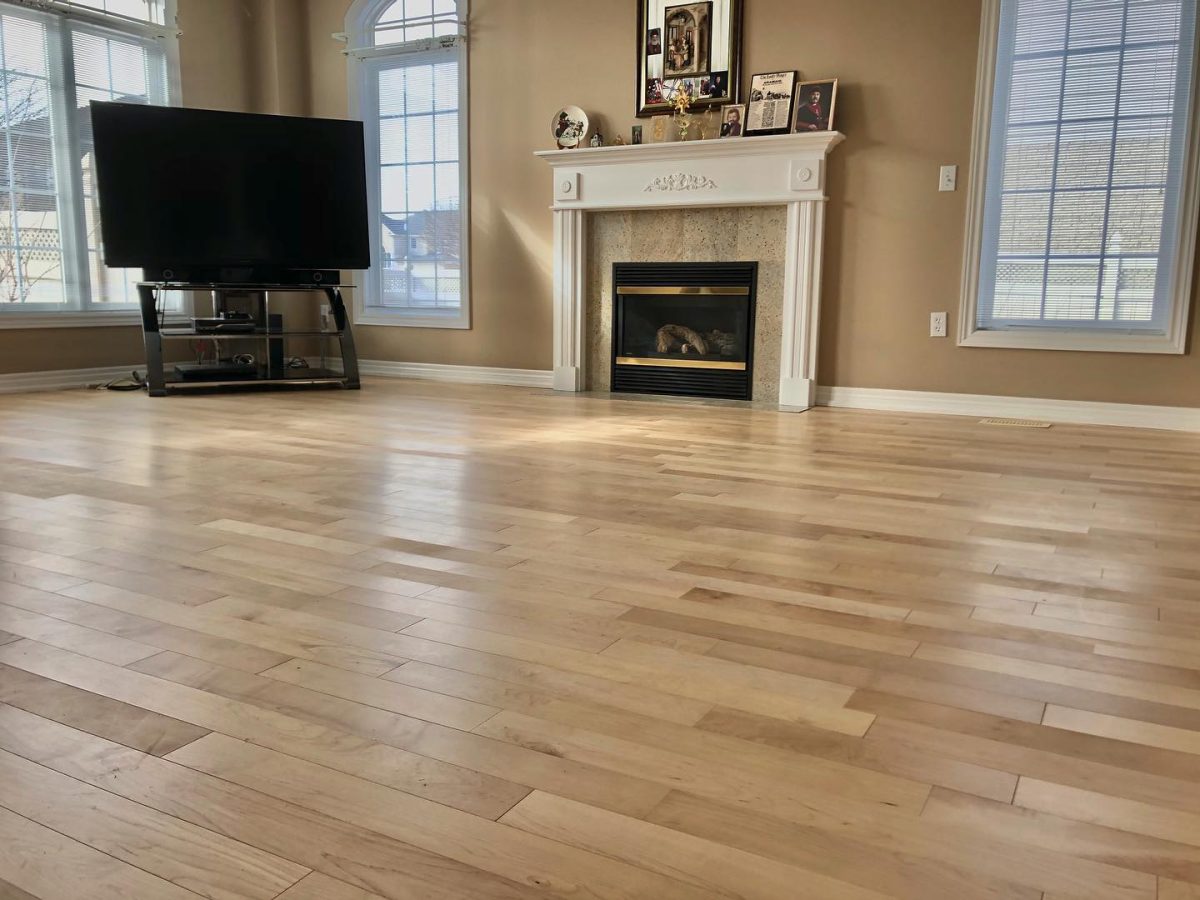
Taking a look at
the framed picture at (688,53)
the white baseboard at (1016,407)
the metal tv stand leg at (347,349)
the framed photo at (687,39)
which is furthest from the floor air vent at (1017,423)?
the metal tv stand leg at (347,349)

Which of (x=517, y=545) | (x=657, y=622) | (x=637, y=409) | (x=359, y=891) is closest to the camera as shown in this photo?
(x=359, y=891)

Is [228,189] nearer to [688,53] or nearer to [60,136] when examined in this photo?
[60,136]

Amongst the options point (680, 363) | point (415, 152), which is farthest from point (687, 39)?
point (415, 152)

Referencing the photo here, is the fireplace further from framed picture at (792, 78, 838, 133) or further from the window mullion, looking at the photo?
the window mullion

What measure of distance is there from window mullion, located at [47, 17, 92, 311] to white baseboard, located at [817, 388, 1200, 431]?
4094 mm

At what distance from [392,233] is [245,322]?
3.98 ft

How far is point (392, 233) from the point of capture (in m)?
6.12

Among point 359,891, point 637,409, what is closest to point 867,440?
point 637,409

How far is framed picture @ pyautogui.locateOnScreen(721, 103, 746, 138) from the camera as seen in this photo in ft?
15.7

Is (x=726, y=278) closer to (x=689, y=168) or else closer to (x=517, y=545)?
(x=689, y=168)

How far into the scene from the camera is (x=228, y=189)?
518 centimetres

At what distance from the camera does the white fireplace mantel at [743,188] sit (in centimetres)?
462

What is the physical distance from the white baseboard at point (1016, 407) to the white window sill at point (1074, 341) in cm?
24

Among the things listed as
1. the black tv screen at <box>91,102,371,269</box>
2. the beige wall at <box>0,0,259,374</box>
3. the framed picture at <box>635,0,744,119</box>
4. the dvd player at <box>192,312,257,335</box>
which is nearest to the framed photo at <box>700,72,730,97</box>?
the framed picture at <box>635,0,744,119</box>
